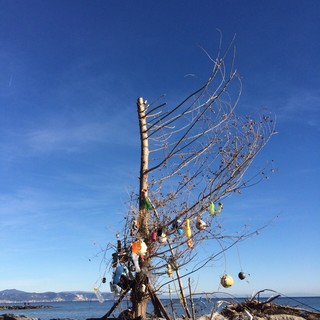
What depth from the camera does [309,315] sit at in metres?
6.60

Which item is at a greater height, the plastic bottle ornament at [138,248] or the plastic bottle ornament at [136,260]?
the plastic bottle ornament at [138,248]

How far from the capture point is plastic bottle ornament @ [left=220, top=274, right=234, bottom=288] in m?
6.25

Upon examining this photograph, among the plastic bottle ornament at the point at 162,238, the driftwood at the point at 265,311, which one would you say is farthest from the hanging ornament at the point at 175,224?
the driftwood at the point at 265,311

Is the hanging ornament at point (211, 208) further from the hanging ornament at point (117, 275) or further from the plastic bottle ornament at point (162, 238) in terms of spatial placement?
the hanging ornament at point (117, 275)

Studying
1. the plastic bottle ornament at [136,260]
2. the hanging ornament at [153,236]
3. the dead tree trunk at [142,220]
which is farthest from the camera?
the hanging ornament at [153,236]

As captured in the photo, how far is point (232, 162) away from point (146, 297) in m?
2.34

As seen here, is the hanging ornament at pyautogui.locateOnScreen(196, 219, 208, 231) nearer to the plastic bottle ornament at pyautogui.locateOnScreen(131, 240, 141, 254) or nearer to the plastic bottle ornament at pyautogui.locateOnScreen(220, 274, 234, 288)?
the plastic bottle ornament at pyautogui.locateOnScreen(220, 274, 234, 288)

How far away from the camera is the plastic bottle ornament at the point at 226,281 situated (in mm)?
6254

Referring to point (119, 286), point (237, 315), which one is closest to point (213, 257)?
point (237, 315)

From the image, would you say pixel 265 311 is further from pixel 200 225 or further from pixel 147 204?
pixel 147 204

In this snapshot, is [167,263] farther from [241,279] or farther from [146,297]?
[241,279]

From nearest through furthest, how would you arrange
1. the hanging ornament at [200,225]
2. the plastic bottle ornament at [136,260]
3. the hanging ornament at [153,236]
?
the plastic bottle ornament at [136,260], the hanging ornament at [153,236], the hanging ornament at [200,225]

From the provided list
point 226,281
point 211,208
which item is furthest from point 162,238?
point 226,281

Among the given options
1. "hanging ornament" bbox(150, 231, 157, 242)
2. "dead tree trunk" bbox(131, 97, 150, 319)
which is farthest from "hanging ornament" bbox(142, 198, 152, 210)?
"hanging ornament" bbox(150, 231, 157, 242)
